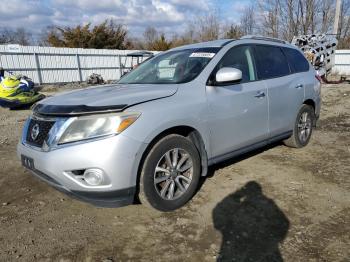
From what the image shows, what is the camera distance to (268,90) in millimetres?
4250

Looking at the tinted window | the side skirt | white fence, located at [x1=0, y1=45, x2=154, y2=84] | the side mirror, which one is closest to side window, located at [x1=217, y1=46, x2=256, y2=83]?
the side mirror

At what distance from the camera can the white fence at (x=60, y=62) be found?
18.0m

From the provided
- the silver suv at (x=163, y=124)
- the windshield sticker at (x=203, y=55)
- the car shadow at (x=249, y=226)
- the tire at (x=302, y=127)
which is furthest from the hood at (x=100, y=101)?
the tire at (x=302, y=127)

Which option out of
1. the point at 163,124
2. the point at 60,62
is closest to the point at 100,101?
the point at 163,124

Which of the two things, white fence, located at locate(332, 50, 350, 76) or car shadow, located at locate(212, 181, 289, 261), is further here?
white fence, located at locate(332, 50, 350, 76)

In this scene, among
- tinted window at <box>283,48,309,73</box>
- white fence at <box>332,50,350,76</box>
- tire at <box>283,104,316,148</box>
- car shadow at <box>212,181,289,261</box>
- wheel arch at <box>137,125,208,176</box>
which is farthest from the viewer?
white fence at <box>332,50,350,76</box>

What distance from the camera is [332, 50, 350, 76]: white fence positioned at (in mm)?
22828

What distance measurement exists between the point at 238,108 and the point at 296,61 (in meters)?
2.03

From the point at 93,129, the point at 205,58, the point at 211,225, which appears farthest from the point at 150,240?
the point at 205,58

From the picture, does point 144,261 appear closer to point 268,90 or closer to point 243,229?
point 243,229

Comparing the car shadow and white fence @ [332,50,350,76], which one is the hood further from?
white fence @ [332,50,350,76]

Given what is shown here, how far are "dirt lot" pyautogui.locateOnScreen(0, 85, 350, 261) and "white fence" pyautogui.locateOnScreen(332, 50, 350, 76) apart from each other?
70.3ft

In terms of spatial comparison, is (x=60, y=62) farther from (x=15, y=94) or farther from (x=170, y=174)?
(x=170, y=174)

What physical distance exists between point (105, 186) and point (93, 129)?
0.50 metres
